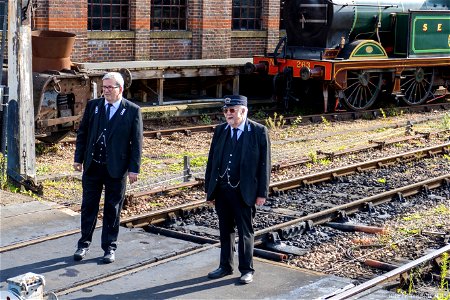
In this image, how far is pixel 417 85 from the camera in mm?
20828

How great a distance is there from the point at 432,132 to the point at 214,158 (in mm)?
9744

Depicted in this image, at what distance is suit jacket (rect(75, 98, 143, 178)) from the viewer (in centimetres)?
741

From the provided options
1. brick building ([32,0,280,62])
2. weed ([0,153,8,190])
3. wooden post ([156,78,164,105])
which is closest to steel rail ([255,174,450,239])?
weed ([0,153,8,190])

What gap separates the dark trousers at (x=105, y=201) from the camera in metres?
7.50

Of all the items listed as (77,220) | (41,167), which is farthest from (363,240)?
(41,167)

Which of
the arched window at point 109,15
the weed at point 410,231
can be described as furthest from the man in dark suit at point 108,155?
the arched window at point 109,15

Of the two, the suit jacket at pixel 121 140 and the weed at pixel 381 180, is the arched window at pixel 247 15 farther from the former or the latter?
the suit jacket at pixel 121 140

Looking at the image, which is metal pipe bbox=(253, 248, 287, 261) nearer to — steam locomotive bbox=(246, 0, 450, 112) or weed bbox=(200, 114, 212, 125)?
weed bbox=(200, 114, 212, 125)

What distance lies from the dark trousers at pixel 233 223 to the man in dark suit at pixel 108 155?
848 mm

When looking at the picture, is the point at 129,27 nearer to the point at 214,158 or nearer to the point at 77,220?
the point at 77,220

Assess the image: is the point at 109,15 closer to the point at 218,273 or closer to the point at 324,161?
the point at 324,161

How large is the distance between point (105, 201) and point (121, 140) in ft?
1.87

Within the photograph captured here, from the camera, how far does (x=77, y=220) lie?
8.96 meters

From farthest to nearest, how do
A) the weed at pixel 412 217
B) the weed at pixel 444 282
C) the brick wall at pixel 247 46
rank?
the brick wall at pixel 247 46 < the weed at pixel 412 217 < the weed at pixel 444 282
